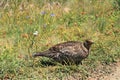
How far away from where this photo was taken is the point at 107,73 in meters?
6.19

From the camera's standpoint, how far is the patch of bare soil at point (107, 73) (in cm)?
605

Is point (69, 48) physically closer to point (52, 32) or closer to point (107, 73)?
point (107, 73)

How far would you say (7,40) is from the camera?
273 inches

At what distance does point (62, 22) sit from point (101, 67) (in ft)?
5.66

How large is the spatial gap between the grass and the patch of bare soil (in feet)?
0.33

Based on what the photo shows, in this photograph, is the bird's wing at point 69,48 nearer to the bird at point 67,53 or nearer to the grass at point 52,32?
the bird at point 67,53

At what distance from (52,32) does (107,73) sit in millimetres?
1447

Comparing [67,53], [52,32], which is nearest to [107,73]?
[67,53]

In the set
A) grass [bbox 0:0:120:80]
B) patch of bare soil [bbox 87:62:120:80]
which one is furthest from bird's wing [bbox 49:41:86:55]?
patch of bare soil [bbox 87:62:120:80]

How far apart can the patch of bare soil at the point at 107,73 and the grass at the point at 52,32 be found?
0.33 feet

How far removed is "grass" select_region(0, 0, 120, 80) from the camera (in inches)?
235

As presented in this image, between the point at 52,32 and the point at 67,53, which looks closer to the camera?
the point at 67,53

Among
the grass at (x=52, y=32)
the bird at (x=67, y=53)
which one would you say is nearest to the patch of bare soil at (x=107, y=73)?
the grass at (x=52, y=32)

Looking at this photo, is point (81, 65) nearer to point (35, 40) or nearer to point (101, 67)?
point (101, 67)
